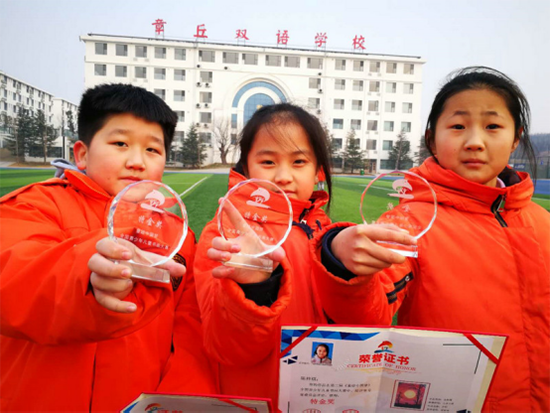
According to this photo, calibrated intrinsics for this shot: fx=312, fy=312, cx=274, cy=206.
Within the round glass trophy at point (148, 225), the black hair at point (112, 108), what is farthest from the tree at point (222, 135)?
the round glass trophy at point (148, 225)

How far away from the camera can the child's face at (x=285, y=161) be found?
48.9 inches

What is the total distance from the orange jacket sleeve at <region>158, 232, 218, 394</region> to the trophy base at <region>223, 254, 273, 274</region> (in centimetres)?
48

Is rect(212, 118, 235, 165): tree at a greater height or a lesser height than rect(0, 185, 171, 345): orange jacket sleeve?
greater

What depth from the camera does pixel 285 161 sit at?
4.14 feet

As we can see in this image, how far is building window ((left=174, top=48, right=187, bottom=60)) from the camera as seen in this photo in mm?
31234

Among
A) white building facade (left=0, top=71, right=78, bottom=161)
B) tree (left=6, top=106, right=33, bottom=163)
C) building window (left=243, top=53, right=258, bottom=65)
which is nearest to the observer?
tree (left=6, top=106, right=33, bottom=163)

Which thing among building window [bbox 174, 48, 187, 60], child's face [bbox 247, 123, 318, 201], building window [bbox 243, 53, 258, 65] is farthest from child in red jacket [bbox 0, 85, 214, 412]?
building window [bbox 174, 48, 187, 60]

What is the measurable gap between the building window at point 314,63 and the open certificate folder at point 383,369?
34611 millimetres

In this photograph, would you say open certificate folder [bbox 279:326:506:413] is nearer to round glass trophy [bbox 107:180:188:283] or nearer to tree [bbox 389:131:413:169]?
round glass trophy [bbox 107:180:188:283]

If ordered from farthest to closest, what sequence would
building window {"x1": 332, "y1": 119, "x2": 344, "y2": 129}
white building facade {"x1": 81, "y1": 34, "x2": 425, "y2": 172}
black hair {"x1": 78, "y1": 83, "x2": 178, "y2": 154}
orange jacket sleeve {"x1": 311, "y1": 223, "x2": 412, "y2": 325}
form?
building window {"x1": 332, "y1": 119, "x2": 344, "y2": 129} < white building facade {"x1": 81, "y1": 34, "x2": 425, "y2": 172} < black hair {"x1": 78, "y1": 83, "x2": 178, "y2": 154} < orange jacket sleeve {"x1": 311, "y1": 223, "x2": 412, "y2": 325}

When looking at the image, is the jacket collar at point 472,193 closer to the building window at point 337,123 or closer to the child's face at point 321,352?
the child's face at point 321,352

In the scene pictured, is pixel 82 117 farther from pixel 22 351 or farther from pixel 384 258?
pixel 384 258

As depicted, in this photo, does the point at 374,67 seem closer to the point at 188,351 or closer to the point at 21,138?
the point at 21,138

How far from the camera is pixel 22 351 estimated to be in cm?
93
